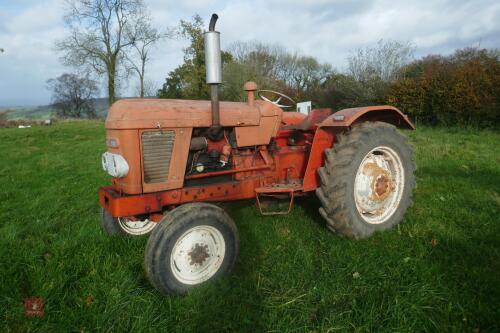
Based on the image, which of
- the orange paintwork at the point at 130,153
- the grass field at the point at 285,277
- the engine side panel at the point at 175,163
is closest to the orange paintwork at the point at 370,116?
the grass field at the point at 285,277

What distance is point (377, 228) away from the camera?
135 inches

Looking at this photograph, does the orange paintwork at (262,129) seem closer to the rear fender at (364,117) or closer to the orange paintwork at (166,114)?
the orange paintwork at (166,114)

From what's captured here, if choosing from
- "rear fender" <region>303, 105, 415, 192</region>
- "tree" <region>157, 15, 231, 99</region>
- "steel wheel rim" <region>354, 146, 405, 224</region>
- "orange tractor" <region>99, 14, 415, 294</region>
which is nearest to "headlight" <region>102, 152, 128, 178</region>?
"orange tractor" <region>99, 14, 415, 294</region>

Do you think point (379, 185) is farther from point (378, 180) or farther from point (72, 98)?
point (72, 98)

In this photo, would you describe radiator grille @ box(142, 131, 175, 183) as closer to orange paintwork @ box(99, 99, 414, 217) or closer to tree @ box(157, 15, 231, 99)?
orange paintwork @ box(99, 99, 414, 217)

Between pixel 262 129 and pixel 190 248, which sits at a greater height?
pixel 262 129

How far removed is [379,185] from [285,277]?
4.82 feet

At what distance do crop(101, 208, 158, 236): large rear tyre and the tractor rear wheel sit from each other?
1.75 m

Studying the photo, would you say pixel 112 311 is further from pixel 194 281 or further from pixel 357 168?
pixel 357 168

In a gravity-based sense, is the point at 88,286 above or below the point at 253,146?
below

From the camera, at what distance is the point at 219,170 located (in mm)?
3186

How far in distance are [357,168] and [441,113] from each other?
35.5 ft

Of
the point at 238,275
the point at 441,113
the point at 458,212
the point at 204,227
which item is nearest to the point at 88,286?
the point at 204,227

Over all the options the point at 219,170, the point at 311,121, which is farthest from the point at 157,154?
the point at 311,121
